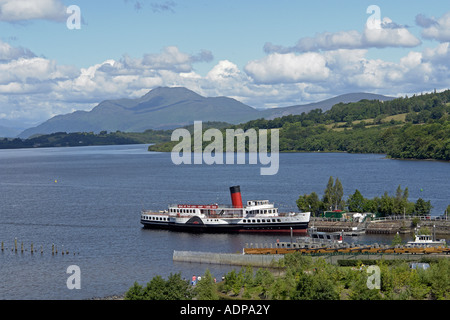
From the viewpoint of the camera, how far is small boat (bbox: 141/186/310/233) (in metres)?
82.7

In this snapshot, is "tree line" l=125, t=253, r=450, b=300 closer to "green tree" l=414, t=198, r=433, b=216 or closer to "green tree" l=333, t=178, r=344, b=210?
"green tree" l=414, t=198, r=433, b=216

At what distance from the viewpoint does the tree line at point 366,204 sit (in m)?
84.7

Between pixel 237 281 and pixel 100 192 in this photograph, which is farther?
pixel 100 192

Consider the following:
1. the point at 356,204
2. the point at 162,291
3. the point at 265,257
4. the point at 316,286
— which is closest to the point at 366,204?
the point at 356,204

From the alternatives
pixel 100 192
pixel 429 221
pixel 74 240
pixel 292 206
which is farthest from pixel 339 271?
pixel 100 192

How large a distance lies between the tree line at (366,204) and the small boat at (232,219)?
6.73 meters

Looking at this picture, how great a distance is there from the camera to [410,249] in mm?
58906

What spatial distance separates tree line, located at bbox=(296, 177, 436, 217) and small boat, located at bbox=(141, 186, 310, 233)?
265 inches

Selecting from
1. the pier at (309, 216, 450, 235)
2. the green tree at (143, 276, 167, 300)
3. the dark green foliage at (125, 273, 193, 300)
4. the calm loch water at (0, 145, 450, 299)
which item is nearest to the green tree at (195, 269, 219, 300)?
the dark green foliage at (125, 273, 193, 300)

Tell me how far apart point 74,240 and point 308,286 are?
4269 centimetres

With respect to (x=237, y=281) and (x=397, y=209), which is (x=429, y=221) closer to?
(x=397, y=209)

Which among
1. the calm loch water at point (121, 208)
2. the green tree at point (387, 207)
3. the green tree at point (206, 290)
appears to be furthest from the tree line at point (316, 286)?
the green tree at point (387, 207)

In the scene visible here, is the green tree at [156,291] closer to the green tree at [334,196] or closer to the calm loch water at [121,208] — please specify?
the calm loch water at [121,208]

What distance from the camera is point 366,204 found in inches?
3445
